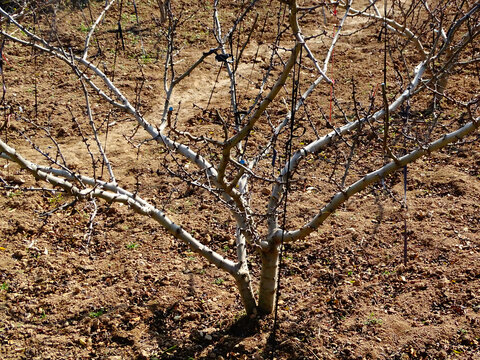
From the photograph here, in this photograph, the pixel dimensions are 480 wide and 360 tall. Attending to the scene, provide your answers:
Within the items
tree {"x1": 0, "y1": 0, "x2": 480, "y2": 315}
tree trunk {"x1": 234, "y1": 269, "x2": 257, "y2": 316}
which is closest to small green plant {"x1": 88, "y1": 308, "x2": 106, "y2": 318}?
tree {"x1": 0, "y1": 0, "x2": 480, "y2": 315}

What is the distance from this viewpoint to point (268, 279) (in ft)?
10.2

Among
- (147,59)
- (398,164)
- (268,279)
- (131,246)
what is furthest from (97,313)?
(147,59)

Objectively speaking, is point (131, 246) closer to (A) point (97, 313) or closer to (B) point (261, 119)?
(A) point (97, 313)

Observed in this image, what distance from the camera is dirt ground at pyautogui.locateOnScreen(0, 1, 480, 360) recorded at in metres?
3.20

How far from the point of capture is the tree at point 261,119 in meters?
2.49

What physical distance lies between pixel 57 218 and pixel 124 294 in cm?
128

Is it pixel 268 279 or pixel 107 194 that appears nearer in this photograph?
pixel 107 194

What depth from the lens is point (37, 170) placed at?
7.88ft

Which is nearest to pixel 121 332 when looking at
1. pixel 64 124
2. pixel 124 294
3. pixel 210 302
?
pixel 124 294

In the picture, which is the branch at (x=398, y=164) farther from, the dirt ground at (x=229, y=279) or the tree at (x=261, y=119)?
the dirt ground at (x=229, y=279)

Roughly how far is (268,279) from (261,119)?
116 inches

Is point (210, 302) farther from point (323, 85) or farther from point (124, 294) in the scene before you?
point (323, 85)

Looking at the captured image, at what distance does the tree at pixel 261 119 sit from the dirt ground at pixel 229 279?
186mm

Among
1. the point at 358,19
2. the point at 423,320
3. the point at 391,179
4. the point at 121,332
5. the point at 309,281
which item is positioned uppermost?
the point at 358,19
